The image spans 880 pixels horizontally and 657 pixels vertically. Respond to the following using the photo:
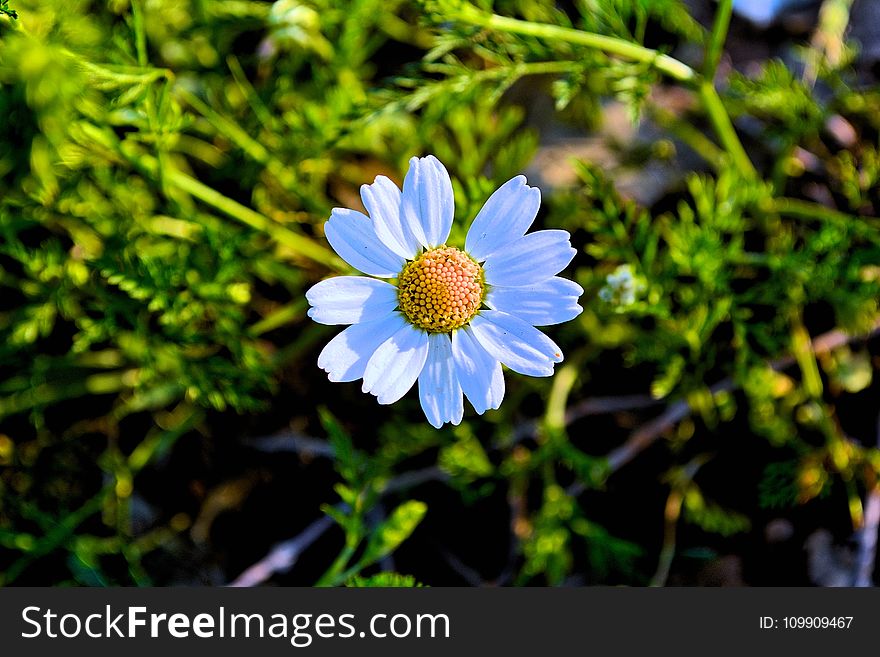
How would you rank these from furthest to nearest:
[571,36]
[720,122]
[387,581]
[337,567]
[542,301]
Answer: [720,122]
[337,567]
[387,581]
[571,36]
[542,301]

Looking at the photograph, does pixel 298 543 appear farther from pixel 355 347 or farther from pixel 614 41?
pixel 614 41

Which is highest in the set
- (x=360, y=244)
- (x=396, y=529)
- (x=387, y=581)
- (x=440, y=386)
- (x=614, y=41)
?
(x=614, y=41)

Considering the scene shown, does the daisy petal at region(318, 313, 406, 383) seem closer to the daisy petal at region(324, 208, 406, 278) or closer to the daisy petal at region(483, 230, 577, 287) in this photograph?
the daisy petal at region(324, 208, 406, 278)

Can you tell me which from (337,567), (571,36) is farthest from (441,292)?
(337,567)

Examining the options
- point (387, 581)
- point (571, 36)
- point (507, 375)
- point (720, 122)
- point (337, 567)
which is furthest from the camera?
point (507, 375)

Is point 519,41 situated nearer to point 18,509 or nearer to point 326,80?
point 326,80

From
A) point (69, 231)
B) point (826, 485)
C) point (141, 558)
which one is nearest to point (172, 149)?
point (69, 231)
